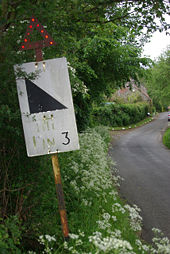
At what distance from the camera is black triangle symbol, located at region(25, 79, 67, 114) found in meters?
2.89

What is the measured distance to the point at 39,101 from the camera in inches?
114

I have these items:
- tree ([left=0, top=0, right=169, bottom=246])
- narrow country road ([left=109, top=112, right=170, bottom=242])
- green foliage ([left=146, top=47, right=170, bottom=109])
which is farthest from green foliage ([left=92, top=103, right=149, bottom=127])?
tree ([left=0, top=0, right=169, bottom=246])

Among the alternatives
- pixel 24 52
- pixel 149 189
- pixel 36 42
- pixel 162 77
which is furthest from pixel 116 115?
pixel 36 42

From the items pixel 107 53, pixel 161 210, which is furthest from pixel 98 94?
pixel 161 210

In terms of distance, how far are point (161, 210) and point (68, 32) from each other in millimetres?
4807

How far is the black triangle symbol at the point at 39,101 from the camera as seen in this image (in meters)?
2.89

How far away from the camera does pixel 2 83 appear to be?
2885 millimetres

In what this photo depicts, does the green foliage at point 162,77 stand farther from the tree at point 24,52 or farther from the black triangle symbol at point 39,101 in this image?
the black triangle symbol at point 39,101

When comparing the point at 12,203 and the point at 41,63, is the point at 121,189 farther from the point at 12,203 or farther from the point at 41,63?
the point at 41,63

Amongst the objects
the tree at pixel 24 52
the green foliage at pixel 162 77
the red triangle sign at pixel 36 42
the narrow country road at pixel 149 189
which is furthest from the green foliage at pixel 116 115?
the red triangle sign at pixel 36 42

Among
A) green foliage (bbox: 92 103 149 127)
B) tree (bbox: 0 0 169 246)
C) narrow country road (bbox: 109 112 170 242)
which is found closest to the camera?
tree (bbox: 0 0 169 246)

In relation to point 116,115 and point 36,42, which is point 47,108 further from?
point 116,115

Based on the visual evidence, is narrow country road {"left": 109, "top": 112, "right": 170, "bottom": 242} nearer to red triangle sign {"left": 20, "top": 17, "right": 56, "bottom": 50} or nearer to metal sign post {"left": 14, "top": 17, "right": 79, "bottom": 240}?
metal sign post {"left": 14, "top": 17, "right": 79, "bottom": 240}

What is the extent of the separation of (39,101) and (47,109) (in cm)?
12
